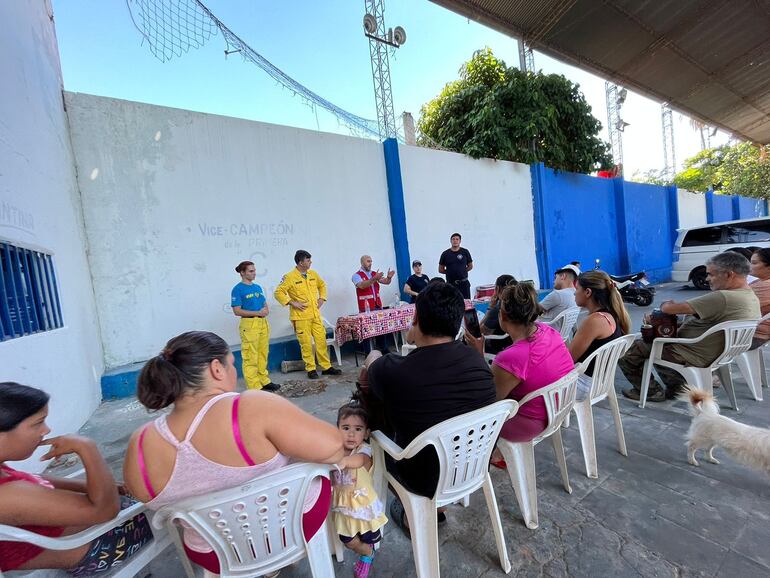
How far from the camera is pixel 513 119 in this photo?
317 inches

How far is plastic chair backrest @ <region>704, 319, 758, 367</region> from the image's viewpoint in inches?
93.7

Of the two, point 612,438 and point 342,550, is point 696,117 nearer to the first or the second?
point 612,438

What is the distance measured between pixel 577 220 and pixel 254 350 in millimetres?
9307

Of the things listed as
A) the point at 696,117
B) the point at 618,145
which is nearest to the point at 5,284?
the point at 618,145

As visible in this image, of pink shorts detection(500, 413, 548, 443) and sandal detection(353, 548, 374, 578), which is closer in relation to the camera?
sandal detection(353, 548, 374, 578)

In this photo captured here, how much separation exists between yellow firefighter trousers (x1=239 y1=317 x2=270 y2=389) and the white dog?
12.6 feet

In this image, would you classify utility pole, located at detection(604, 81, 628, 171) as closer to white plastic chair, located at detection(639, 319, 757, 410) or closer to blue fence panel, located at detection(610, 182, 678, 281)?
blue fence panel, located at detection(610, 182, 678, 281)

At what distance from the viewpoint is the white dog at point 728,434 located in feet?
4.61

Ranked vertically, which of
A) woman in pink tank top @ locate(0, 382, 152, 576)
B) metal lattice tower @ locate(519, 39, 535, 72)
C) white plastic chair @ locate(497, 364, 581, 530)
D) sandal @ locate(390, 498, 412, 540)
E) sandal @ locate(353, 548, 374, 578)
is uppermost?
metal lattice tower @ locate(519, 39, 535, 72)

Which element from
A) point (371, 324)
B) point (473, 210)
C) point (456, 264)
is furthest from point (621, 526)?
point (473, 210)

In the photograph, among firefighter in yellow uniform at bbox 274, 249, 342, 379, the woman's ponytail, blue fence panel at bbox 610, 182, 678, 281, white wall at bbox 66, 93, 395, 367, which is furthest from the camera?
blue fence panel at bbox 610, 182, 678, 281

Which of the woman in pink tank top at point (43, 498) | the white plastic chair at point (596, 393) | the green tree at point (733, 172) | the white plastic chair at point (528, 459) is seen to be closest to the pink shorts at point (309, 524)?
the woman in pink tank top at point (43, 498)

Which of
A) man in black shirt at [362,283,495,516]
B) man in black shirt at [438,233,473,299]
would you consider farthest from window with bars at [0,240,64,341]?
man in black shirt at [438,233,473,299]

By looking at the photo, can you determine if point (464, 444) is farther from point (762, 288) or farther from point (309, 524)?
point (762, 288)
